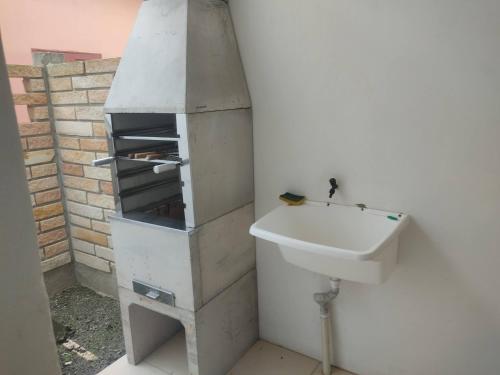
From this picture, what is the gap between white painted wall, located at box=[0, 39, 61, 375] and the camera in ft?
2.25

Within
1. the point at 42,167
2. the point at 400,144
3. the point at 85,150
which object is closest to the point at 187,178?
the point at 400,144

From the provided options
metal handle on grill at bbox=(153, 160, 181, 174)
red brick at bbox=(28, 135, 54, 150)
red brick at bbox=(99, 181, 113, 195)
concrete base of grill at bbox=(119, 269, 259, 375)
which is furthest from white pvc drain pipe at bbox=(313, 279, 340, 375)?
red brick at bbox=(28, 135, 54, 150)

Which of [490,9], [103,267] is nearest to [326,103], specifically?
[490,9]

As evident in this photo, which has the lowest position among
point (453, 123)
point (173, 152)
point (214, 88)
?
point (173, 152)

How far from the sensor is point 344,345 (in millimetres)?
1838

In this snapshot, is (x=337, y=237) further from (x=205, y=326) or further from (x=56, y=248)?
(x=56, y=248)

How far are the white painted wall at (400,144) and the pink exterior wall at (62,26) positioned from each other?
2.30 metres

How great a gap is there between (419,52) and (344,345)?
1352 millimetres

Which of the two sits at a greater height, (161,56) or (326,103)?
(161,56)

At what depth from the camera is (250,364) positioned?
6.31 feet

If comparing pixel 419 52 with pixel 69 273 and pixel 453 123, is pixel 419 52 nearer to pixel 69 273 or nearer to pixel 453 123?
pixel 453 123

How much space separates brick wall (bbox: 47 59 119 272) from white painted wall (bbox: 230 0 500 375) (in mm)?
961

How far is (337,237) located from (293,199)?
257 mm

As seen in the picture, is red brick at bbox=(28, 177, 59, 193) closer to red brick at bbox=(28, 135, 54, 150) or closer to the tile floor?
red brick at bbox=(28, 135, 54, 150)
